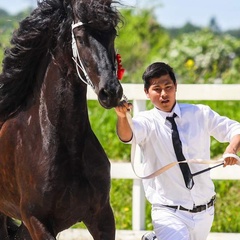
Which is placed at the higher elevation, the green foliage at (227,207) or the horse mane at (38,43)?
the horse mane at (38,43)

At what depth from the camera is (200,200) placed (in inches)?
231

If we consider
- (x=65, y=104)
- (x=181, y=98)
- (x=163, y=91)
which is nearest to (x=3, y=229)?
(x=65, y=104)

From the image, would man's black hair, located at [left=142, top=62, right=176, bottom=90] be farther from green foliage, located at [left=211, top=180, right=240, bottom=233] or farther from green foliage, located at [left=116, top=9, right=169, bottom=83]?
green foliage, located at [left=116, top=9, right=169, bottom=83]

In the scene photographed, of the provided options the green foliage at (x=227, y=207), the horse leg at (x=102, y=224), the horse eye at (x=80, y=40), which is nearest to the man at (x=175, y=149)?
the horse leg at (x=102, y=224)

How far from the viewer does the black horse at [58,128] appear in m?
5.23

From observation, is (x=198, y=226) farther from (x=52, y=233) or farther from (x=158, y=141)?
(x=52, y=233)

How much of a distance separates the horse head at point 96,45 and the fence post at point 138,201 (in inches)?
129

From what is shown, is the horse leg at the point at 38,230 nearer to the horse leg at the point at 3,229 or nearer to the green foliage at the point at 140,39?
the horse leg at the point at 3,229

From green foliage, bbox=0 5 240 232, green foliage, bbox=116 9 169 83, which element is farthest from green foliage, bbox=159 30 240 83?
green foliage, bbox=116 9 169 83

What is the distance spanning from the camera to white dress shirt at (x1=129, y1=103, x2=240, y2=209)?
5.86m

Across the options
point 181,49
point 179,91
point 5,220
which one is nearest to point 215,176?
point 179,91

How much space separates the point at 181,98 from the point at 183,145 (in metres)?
2.59

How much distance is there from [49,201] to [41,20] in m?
1.11

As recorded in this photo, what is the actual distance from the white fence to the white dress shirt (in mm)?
2432
